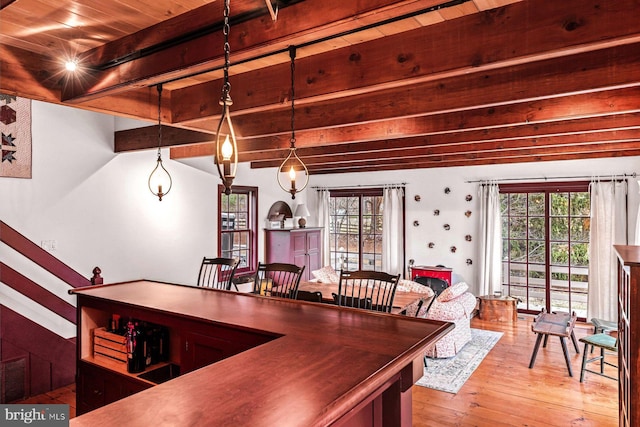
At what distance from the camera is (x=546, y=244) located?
20.9ft

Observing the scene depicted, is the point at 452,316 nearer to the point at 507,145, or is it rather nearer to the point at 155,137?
the point at 507,145

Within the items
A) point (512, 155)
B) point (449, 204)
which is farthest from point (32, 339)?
point (449, 204)

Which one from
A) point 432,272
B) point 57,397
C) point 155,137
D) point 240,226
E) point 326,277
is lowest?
point 57,397

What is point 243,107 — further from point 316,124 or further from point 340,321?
point 340,321

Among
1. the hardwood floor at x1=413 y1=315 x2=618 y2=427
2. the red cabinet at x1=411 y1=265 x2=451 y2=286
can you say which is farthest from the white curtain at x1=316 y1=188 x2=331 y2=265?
the hardwood floor at x1=413 y1=315 x2=618 y2=427

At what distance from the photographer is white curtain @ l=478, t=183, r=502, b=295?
21.5ft

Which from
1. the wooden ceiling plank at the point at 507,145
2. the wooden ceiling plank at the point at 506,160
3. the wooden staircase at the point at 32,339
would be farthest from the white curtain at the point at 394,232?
the wooden staircase at the point at 32,339

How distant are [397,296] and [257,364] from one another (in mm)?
3251

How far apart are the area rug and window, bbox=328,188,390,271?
9.32 feet

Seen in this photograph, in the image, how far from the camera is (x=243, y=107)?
2.95 m

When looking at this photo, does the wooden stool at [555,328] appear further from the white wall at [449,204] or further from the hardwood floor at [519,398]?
the white wall at [449,204]

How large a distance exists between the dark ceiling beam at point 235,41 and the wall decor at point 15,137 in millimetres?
1416

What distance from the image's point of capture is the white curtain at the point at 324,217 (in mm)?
8266

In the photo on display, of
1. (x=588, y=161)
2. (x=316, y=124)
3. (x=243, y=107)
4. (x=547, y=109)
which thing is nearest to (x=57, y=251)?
(x=243, y=107)
